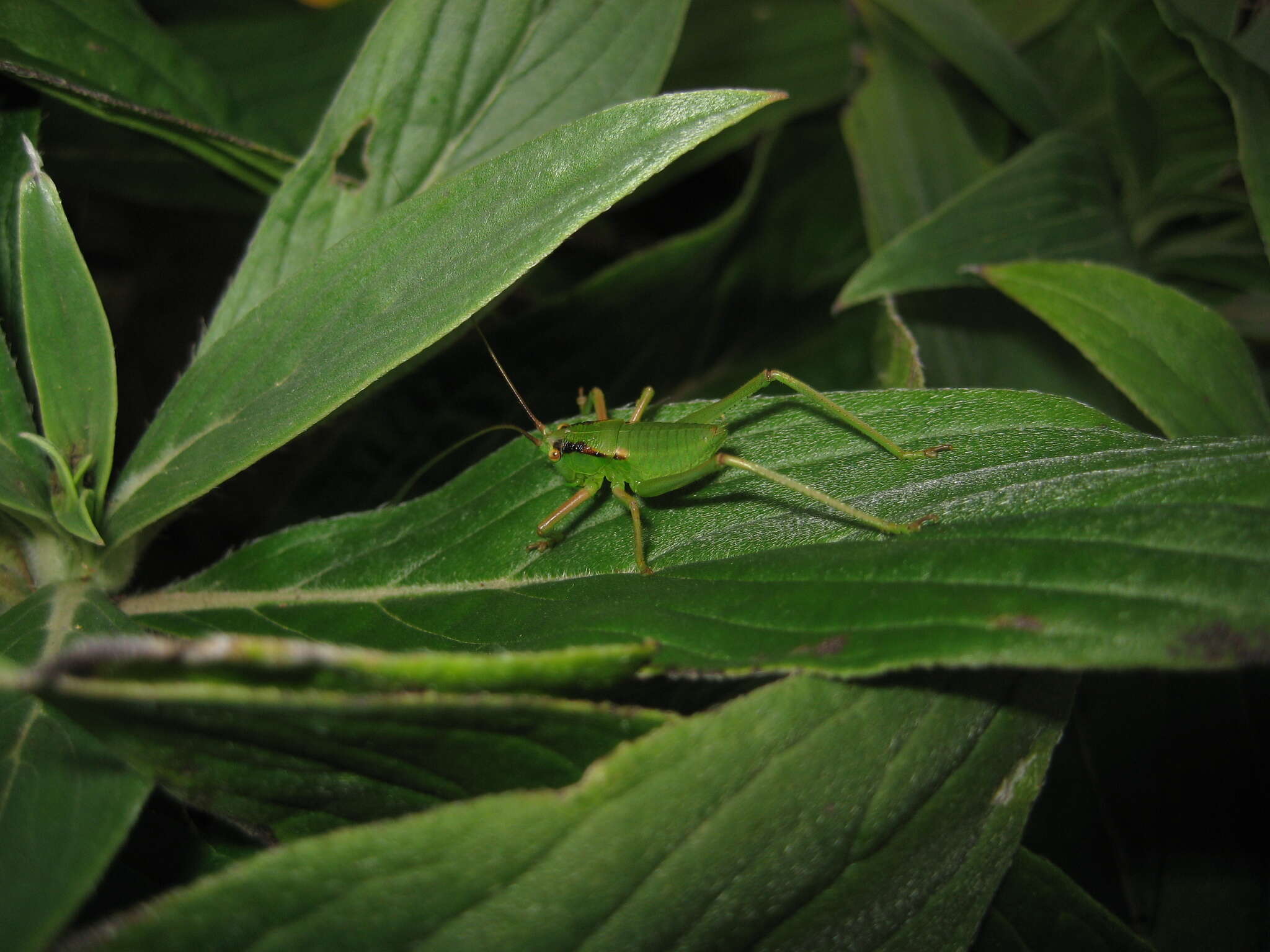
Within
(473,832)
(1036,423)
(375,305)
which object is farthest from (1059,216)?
(473,832)

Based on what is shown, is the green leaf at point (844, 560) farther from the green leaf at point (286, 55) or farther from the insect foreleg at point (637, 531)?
the green leaf at point (286, 55)

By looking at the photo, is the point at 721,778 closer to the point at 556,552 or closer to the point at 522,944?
the point at 522,944

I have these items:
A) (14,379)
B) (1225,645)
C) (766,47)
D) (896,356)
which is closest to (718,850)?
(1225,645)

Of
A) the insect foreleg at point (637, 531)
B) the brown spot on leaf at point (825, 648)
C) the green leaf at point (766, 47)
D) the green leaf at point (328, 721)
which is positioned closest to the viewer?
the green leaf at point (328, 721)

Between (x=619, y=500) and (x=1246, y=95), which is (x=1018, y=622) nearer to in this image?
(x=619, y=500)

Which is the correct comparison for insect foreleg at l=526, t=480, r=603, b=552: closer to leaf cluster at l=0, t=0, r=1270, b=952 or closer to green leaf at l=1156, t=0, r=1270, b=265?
leaf cluster at l=0, t=0, r=1270, b=952

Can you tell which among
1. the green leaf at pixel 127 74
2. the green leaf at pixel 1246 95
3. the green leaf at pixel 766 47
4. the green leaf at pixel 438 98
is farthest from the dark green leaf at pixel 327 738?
the green leaf at pixel 766 47

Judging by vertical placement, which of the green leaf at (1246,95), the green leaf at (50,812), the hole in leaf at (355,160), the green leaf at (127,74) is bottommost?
the green leaf at (50,812)

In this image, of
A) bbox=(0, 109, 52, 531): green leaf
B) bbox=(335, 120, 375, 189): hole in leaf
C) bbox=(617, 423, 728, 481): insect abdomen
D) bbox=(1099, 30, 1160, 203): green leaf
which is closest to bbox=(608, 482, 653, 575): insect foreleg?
bbox=(617, 423, 728, 481): insect abdomen
